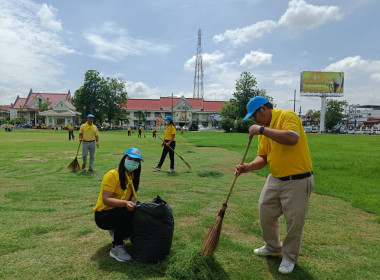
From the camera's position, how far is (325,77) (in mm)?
72562

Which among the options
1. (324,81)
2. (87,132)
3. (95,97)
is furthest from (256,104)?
(324,81)

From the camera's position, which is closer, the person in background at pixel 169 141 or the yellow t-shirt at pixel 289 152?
the yellow t-shirt at pixel 289 152

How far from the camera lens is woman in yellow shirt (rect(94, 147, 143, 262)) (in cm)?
356

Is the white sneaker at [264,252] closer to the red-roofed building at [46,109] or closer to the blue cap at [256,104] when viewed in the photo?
the blue cap at [256,104]

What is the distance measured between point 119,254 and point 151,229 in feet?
1.86

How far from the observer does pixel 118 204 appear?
3.50m

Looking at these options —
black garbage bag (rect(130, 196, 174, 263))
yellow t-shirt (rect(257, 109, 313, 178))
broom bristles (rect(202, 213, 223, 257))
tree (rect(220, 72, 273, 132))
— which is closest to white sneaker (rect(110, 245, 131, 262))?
black garbage bag (rect(130, 196, 174, 263))

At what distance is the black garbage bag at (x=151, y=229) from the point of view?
3.49m

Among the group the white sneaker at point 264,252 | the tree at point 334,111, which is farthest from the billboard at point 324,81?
the white sneaker at point 264,252

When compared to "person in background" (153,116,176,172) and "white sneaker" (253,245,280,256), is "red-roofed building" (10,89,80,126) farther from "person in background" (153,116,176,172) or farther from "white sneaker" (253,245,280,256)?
"white sneaker" (253,245,280,256)

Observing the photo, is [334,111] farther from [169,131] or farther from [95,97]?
[169,131]

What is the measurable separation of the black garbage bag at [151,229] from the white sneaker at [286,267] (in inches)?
56.9

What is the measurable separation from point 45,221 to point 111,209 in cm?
207

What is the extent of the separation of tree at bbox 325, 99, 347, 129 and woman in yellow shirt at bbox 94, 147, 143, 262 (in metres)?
85.1
